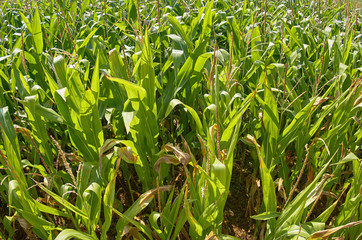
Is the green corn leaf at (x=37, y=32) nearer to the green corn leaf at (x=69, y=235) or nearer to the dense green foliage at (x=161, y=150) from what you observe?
the dense green foliage at (x=161, y=150)

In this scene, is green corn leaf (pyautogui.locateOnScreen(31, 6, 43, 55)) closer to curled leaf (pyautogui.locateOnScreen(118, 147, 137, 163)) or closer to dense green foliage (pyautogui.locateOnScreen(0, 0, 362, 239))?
dense green foliage (pyautogui.locateOnScreen(0, 0, 362, 239))

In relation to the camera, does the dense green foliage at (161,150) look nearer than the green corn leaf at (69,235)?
No

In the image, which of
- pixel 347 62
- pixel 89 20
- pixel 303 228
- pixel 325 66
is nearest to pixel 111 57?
pixel 303 228

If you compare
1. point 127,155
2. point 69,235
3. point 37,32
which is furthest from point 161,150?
point 37,32

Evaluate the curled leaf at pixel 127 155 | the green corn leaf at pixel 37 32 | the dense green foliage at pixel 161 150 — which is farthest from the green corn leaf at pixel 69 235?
the green corn leaf at pixel 37 32

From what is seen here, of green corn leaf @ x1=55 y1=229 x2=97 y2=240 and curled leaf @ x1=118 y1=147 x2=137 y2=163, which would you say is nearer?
green corn leaf @ x1=55 y1=229 x2=97 y2=240

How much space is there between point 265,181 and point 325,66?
867 millimetres

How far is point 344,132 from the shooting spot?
4.45ft

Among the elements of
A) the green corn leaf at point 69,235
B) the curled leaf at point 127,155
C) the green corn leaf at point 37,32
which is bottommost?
the green corn leaf at point 69,235

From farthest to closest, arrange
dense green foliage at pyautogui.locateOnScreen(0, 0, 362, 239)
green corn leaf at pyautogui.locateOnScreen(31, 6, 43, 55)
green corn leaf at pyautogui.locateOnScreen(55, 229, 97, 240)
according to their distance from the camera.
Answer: green corn leaf at pyautogui.locateOnScreen(31, 6, 43, 55) < dense green foliage at pyautogui.locateOnScreen(0, 0, 362, 239) < green corn leaf at pyautogui.locateOnScreen(55, 229, 97, 240)

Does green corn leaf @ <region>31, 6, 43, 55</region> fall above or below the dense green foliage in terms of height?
above

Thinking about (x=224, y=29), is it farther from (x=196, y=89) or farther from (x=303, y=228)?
(x=303, y=228)

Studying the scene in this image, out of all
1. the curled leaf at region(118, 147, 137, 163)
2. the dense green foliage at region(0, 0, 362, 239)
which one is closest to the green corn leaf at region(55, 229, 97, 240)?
the dense green foliage at region(0, 0, 362, 239)

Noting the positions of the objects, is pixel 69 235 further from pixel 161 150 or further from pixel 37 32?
pixel 37 32
